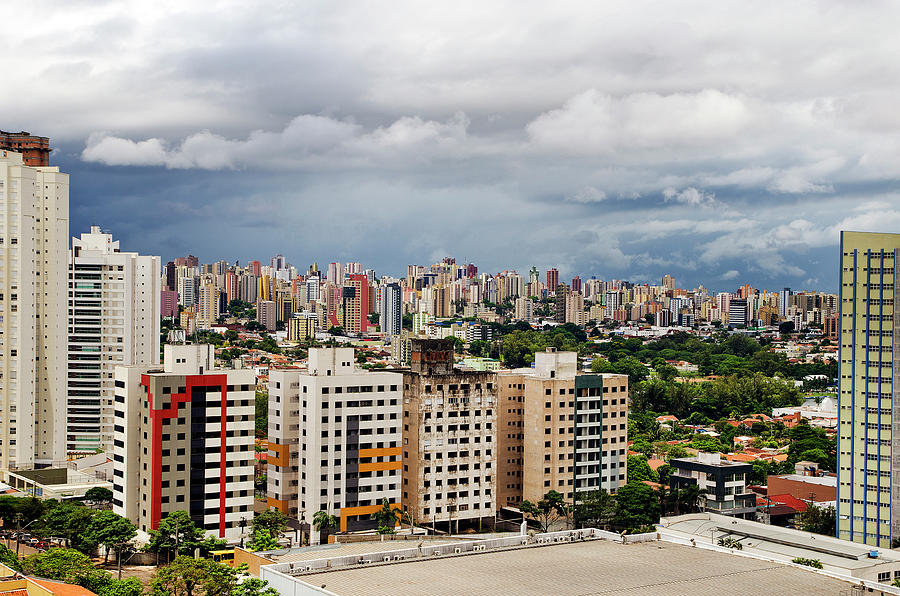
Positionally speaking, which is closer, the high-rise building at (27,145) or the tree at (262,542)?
the tree at (262,542)

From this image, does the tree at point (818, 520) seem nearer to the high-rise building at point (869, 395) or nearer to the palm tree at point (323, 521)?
the high-rise building at point (869, 395)

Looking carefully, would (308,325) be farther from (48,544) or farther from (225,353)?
(48,544)

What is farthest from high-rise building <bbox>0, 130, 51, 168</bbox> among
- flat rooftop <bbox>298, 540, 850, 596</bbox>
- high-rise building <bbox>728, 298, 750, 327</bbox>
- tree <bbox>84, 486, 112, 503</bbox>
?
high-rise building <bbox>728, 298, 750, 327</bbox>

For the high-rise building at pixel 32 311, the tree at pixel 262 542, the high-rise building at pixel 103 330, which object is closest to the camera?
the tree at pixel 262 542

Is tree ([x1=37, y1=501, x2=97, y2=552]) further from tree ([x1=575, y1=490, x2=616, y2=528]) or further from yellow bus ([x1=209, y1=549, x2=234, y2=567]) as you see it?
tree ([x1=575, y1=490, x2=616, y2=528])

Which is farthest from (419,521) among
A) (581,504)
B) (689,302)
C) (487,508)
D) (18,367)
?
(689,302)

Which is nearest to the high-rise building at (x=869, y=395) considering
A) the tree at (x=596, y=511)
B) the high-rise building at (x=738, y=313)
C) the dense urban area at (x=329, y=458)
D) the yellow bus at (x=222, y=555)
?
the dense urban area at (x=329, y=458)

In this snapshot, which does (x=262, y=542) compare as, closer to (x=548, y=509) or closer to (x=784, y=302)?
(x=548, y=509)

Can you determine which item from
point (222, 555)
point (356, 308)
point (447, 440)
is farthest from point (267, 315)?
point (222, 555)
